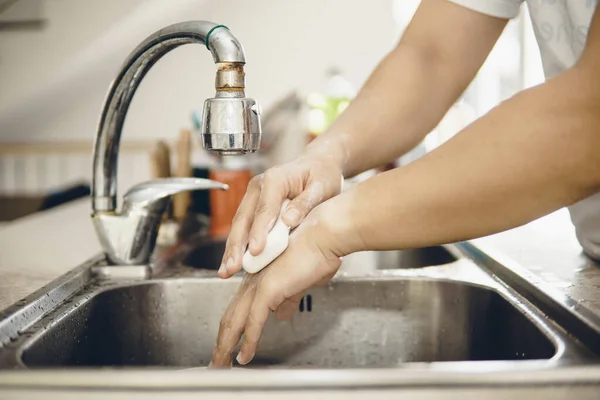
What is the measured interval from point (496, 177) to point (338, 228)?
0.58 ft

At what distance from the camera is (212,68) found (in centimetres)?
435

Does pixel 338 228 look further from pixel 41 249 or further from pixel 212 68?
pixel 212 68

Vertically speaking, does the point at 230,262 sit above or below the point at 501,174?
below

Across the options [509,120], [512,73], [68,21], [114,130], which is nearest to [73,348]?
[114,130]

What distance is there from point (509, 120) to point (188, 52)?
4024mm

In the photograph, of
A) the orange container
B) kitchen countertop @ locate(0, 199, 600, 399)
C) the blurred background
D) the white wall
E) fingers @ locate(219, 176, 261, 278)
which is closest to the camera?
kitchen countertop @ locate(0, 199, 600, 399)

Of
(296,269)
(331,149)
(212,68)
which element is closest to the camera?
(296,269)

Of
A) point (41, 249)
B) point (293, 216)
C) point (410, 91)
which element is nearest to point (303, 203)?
point (293, 216)

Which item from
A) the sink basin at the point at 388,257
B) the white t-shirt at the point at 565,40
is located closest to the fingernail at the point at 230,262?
the sink basin at the point at 388,257

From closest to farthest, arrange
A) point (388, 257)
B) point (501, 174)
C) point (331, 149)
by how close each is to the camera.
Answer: point (501, 174) → point (331, 149) → point (388, 257)

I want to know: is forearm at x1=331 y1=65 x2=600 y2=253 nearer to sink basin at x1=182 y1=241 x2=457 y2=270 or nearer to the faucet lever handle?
the faucet lever handle

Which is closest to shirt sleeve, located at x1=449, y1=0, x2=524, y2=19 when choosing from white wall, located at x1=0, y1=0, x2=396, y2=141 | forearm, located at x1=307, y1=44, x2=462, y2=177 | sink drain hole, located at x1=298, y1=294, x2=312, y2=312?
forearm, located at x1=307, y1=44, x2=462, y2=177

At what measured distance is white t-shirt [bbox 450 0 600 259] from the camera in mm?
895

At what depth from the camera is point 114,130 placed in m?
0.97
